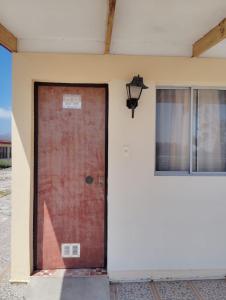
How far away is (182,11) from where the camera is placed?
2.20 m

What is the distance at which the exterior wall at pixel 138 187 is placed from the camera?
9.58ft

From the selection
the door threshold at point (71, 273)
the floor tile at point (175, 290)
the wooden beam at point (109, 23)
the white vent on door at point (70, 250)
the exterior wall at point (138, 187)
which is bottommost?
the floor tile at point (175, 290)

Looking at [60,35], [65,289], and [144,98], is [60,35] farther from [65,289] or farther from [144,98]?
[65,289]

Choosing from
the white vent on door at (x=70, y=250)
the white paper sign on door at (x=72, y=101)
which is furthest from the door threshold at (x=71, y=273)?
the white paper sign on door at (x=72, y=101)

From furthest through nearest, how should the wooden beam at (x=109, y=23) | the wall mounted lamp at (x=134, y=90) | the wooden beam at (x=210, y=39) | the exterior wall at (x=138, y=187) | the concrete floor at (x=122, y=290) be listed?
the exterior wall at (x=138, y=187) → the wall mounted lamp at (x=134, y=90) → the concrete floor at (x=122, y=290) → the wooden beam at (x=210, y=39) → the wooden beam at (x=109, y=23)

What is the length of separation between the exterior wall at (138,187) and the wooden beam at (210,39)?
0.60ft

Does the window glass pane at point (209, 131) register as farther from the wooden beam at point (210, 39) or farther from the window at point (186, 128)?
the wooden beam at point (210, 39)

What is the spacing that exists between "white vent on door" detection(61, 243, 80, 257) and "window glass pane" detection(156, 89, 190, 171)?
122 centimetres

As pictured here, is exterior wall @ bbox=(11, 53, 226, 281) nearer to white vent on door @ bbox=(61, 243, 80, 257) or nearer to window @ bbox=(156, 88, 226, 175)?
window @ bbox=(156, 88, 226, 175)

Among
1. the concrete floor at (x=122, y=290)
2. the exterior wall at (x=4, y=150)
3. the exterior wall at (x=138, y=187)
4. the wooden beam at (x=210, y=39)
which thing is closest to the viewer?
the wooden beam at (x=210, y=39)

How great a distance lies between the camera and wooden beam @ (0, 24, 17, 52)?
2541mm

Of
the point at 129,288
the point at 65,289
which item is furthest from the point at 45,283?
the point at 129,288

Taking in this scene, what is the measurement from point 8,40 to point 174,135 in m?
1.89

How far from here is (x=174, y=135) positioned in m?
3.13
